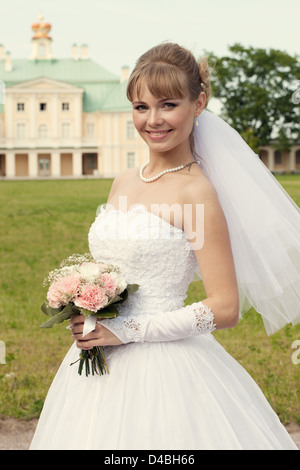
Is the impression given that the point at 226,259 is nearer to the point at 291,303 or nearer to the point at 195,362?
the point at 195,362

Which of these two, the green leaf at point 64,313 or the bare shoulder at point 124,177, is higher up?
the bare shoulder at point 124,177

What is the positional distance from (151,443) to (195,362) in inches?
16.1

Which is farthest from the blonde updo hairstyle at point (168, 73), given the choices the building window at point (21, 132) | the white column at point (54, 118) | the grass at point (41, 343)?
the building window at point (21, 132)

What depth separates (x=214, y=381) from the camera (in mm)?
3010

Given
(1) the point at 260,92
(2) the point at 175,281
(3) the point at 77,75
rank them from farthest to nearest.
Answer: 1. (3) the point at 77,75
2. (1) the point at 260,92
3. (2) the point at 175,281

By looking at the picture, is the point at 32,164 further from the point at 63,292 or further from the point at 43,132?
the point at 63,292

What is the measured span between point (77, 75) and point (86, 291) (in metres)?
85.2

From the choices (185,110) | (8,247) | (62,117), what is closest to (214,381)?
(185,110)

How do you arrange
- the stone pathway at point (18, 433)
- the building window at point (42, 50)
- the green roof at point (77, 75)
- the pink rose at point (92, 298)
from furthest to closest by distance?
the building window at point (42, 50) → the green roof at point (77, 75) → the stone pathway at point (18, 433) → the pink rose at point (92, 298)

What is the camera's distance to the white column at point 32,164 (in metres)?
78.9

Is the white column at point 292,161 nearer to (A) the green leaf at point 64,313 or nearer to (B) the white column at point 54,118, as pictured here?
(B) the white column at point 54,118

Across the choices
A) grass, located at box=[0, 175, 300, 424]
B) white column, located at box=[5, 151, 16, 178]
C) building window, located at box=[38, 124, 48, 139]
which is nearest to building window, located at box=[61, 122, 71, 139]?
building window, located at box=[38, 124, 48, 139]

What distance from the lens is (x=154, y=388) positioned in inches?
115

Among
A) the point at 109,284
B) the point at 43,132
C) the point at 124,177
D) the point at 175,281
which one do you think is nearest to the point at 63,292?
the point at 109,284
